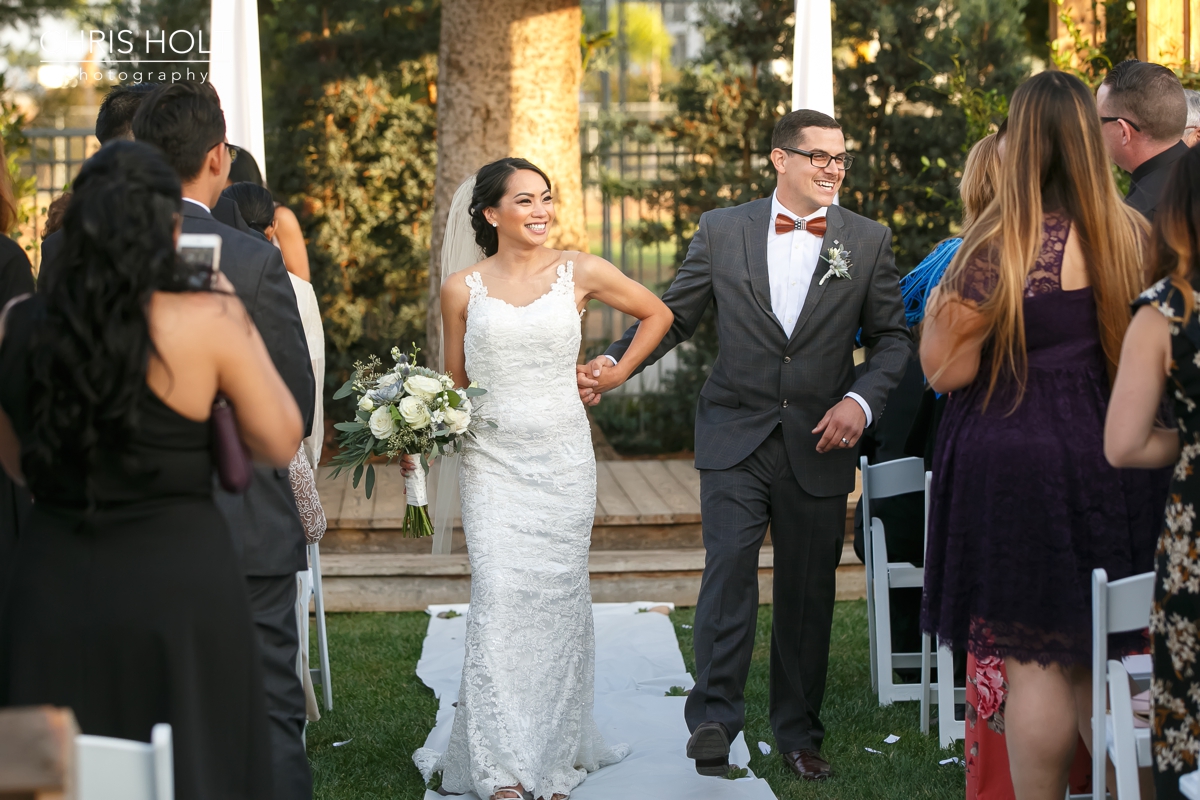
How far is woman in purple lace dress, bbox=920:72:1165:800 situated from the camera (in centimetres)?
307

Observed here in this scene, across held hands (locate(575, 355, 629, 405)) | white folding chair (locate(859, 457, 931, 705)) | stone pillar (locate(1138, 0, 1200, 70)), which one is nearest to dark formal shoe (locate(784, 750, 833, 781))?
white folding chair (locate(859, 457, 931, 705))

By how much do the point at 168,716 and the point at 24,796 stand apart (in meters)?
0.93

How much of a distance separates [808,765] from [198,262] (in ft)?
9.69

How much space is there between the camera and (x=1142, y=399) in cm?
263

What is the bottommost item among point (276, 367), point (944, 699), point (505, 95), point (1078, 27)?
point (944, 699)

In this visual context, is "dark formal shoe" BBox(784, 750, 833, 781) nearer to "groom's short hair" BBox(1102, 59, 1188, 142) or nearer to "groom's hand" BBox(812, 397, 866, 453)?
"groom's hand" BBox(812, 397, 866, 453)

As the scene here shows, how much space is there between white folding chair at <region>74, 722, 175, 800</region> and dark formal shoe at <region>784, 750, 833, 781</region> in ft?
9.79

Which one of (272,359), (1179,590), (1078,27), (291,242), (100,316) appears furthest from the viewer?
(1078,27)

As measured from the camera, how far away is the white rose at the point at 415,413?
4.09 meters

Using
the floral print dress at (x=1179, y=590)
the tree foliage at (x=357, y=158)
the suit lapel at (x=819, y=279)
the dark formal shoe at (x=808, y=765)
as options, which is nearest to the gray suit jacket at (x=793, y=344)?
the suit lapel at (x=819, y=279)

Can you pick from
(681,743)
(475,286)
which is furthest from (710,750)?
(475,286)

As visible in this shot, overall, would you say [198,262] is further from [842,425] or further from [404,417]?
[842,425]

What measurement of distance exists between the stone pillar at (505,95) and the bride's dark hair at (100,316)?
6425 millimetres

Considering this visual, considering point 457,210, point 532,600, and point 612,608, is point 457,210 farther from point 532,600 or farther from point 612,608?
point 612,608
